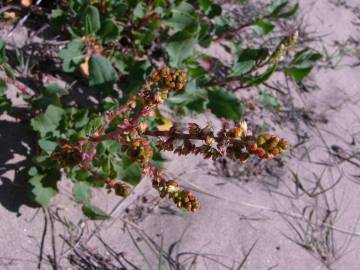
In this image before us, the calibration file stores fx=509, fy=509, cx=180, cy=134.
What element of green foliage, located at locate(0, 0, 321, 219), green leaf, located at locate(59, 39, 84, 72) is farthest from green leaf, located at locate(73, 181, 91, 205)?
green leaf, located at locate(59, 39, 84, 72)

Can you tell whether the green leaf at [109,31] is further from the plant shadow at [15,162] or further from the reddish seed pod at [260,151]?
the reddish seed pod at [260,151]

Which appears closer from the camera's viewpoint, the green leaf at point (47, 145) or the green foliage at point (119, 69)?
the green leaf at point (47, 145)

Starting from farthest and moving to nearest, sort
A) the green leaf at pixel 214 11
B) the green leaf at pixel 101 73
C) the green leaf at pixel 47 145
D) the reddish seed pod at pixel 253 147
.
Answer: the green leaf at pixel 214 11, the green leaf at pixel 101 73, the green leaf at pixel 47 145, the reddish seed pod at pixel 253 147

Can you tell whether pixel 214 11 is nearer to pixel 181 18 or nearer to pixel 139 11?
pixel 181 18

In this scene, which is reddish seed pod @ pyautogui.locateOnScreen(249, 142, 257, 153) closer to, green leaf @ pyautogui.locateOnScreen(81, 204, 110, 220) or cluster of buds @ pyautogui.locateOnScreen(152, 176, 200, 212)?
cluster of buds @ pyautogui.locateOnScreen(152, 176, 200, 212)

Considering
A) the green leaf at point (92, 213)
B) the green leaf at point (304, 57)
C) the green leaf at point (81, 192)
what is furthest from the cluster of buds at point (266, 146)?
the green leaf at point (304, 57)

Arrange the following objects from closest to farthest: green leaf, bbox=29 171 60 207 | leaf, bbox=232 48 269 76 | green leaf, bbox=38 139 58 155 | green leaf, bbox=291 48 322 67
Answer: green leaf, bbox=38 139 58 155 < green leaf, bbox=29 171 60 207 < leaf, bbox=232 48 269 76 < green leaf, bbox=291 48 322 67
